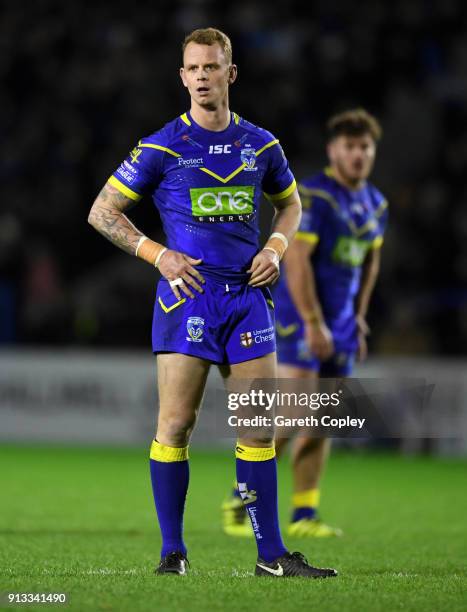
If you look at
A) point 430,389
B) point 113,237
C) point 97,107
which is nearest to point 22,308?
point 97,107

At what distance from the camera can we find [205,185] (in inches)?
194

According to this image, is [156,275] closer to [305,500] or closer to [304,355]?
[304,355]

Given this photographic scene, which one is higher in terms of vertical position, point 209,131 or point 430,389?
point 209,131

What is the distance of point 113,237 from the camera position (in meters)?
5.00

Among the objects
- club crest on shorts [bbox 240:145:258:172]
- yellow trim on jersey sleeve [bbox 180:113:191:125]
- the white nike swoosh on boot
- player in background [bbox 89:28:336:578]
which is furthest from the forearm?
the white nike swoosh on boot

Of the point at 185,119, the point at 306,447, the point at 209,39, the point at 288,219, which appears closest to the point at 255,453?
the point at 288,219

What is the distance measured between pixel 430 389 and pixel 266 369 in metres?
7.31

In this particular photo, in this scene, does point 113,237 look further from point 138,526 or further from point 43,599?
point 138,526

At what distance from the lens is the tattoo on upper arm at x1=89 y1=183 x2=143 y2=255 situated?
4969 millimetres

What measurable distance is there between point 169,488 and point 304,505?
7.75 feet

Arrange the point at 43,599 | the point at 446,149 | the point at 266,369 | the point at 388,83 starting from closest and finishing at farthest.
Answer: the point at 43,599
the point at 266,369
the point at 446,149
the point at 388,83

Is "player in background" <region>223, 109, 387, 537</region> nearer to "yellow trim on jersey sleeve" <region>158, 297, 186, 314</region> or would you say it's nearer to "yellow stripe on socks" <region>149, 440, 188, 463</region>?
"yellow stripe on socks" <region>149, 440, 188, 463</region>

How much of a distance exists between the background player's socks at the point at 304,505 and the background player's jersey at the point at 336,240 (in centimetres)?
96

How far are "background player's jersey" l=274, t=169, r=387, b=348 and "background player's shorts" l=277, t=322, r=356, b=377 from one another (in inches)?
1.8
